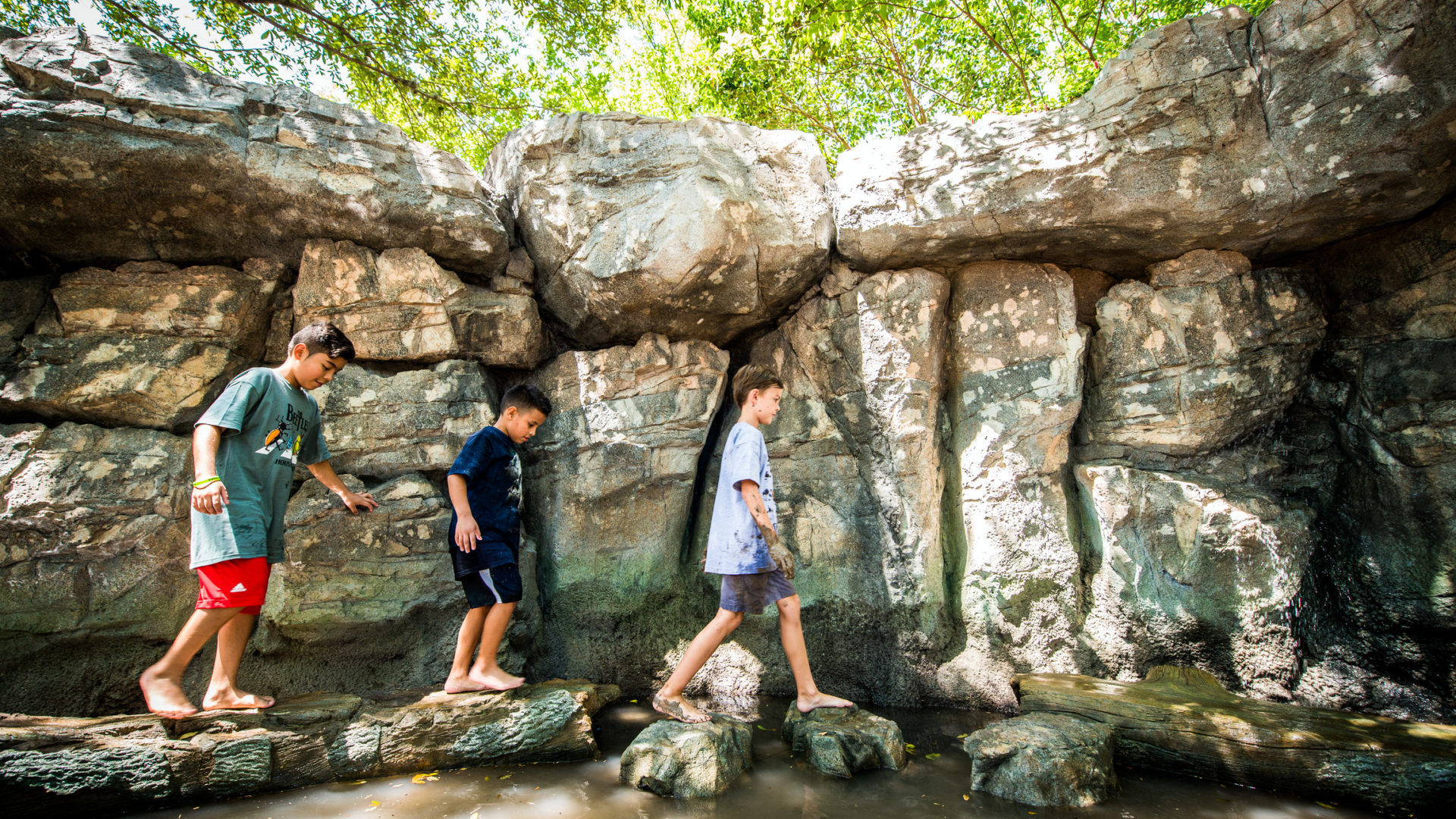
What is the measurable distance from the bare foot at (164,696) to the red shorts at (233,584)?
302 millimetres

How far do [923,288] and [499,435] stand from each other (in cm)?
257

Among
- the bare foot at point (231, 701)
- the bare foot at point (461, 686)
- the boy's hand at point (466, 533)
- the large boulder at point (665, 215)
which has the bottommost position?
the bare foot at point (461, 686)

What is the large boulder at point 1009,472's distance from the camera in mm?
3830

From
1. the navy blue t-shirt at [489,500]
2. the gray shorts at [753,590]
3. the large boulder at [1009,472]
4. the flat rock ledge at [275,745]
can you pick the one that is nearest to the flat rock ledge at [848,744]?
the gray shorts at [753,590]

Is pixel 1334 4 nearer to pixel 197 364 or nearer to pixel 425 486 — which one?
pixel 425 486

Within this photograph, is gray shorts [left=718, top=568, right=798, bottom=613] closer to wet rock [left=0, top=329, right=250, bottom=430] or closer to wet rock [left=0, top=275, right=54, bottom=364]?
wet rock [left=0, top=329, right=250, bottom=430]

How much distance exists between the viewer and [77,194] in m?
3.66

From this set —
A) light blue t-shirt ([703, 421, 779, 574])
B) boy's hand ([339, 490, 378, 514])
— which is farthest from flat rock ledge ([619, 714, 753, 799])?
boy's hand ([339, 490, 378, 514])

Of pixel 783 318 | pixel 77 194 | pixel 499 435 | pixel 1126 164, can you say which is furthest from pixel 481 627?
pixel 1126 164

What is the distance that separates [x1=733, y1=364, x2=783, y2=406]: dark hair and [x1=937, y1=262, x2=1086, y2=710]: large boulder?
4.59ft

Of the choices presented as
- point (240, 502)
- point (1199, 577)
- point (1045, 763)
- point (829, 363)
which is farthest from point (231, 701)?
point (1199, 577)

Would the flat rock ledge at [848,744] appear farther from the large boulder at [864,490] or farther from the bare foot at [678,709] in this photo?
the large boulder at [864,490]

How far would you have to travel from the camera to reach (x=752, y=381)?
3562mm

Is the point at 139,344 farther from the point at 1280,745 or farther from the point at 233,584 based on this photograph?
the point at 1280,745
